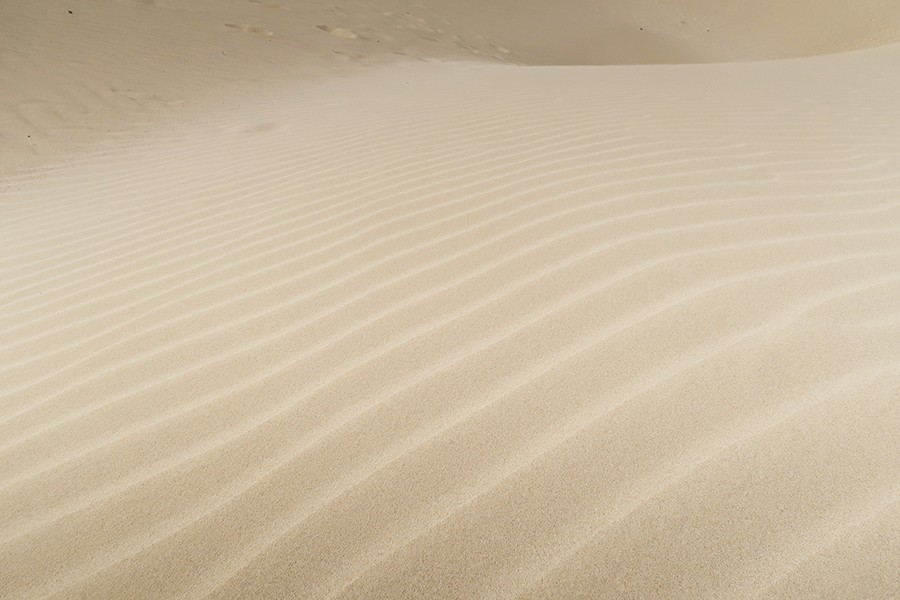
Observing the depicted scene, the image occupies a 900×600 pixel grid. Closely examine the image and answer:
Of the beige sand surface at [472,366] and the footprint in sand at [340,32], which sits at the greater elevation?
the footprint in sand at [340,32]

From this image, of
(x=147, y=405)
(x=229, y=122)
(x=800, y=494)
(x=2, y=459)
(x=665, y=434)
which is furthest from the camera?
(x=229, y=122)

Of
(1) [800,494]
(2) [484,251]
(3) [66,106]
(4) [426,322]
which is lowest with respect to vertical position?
(1) [800,494]

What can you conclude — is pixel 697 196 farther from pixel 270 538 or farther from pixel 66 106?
pixel 66 106

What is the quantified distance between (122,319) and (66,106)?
5.00 metres

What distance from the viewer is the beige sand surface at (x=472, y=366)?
127 centimetres

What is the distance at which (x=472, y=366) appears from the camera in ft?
5.84

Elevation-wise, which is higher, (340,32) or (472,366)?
(340,32)

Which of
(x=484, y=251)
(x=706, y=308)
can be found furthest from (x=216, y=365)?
(x=706, y=308)

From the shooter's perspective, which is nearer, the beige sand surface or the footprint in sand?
the beige sand surface

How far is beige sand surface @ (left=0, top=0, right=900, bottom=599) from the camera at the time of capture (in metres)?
1.27

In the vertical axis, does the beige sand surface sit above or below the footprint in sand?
below

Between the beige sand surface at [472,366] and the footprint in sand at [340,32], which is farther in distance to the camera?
the footprint in sand at [340,32]

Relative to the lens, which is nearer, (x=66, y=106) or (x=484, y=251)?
(x=484, y=251)

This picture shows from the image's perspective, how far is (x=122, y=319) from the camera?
2.31 metres
